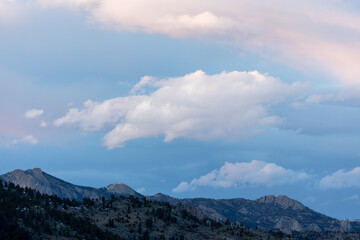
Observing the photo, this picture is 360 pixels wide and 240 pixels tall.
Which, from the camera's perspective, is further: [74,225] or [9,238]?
[74,225]

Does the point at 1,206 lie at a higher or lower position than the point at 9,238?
higher

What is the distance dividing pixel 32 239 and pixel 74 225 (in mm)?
21900

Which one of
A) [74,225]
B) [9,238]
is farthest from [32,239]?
[74,225]

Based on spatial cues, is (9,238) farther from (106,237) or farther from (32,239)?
(106,237)

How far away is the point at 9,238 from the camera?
173 m

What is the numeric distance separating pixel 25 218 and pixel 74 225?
18.4m

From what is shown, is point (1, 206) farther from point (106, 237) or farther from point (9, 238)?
point (106, 237)

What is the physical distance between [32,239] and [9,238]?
869 cm

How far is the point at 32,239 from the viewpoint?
17938cm

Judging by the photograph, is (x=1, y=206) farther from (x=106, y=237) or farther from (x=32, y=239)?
(x=106, y=237)

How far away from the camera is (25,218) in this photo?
19062 cm

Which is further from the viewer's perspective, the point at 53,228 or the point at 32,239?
the point at 53,228

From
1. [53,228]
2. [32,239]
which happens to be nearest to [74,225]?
[53,228]

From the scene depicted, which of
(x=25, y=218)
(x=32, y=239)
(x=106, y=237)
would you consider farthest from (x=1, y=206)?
(x=106, y=237)
